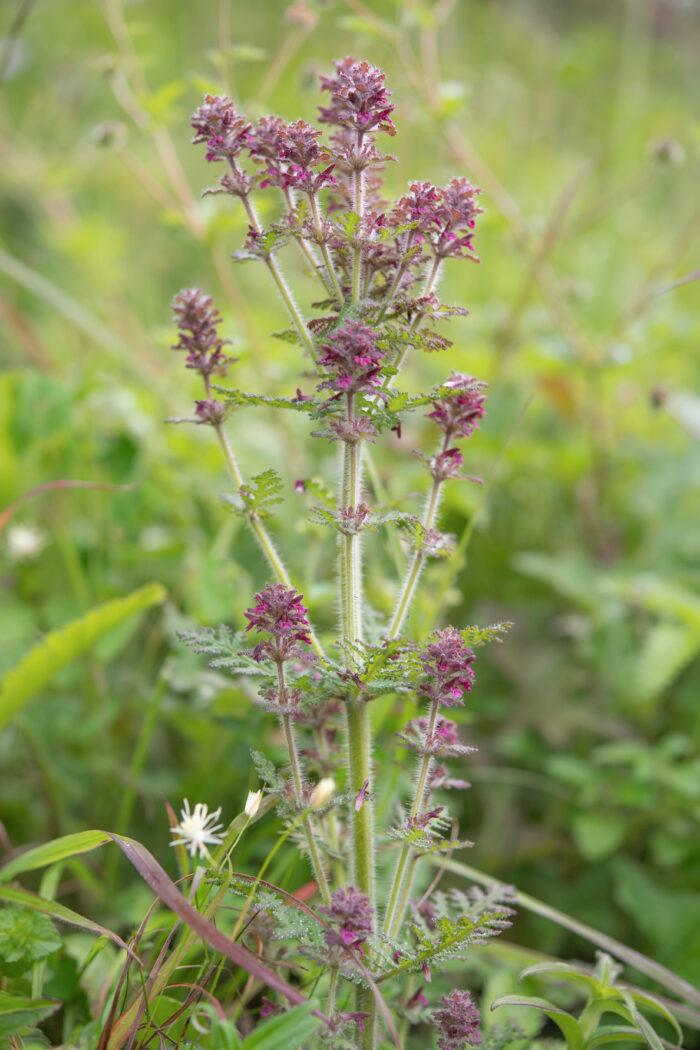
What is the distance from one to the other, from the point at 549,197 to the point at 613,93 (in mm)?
2827

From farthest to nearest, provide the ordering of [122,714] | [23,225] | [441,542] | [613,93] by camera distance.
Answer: [613,93] < [23,225] < [122,714] < [441,542]

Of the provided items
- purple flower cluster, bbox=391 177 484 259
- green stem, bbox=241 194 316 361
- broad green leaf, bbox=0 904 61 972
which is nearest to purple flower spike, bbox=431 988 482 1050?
broad green leaf, bbox=0 904 61 972

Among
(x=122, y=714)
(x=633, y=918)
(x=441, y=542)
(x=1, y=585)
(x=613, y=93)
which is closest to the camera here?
(x=441, y=542)

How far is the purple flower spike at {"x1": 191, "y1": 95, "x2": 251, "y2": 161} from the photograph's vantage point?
1.12 metres

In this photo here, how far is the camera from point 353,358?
→ 110 centimetres

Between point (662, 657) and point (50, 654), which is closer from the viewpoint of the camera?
point (50, 654)

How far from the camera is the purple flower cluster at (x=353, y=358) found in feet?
3.55

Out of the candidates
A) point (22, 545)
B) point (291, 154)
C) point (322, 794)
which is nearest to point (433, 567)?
point (22, 545)

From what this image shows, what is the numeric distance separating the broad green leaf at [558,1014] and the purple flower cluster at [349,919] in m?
0.24

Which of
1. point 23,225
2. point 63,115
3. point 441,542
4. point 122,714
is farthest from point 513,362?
point 23,225

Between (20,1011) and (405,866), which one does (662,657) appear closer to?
(405,866)

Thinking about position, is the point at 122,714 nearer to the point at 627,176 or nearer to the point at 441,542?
the point at 441,542

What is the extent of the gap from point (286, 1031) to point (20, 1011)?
1.44 feet

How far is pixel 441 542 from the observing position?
1240 millimetres
